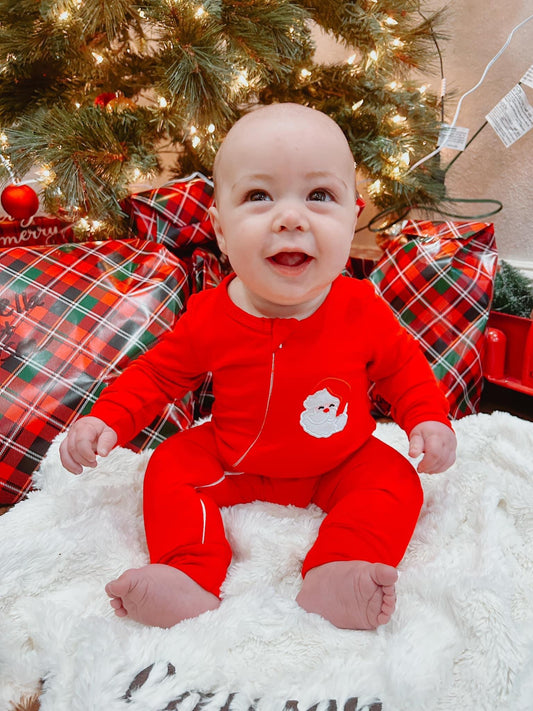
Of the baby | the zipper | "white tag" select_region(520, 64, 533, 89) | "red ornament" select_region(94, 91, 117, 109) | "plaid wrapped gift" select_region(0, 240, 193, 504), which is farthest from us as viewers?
"white tag" select_region(520, 64, 533, 89)

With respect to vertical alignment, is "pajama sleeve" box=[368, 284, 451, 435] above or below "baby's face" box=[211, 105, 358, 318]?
below

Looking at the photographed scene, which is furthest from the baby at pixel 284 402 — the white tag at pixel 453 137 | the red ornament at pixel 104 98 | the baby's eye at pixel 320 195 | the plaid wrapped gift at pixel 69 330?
the white tag at pixel 453 137

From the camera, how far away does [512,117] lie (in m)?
1.40

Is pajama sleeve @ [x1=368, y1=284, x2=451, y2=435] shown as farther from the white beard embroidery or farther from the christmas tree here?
the christmas tree

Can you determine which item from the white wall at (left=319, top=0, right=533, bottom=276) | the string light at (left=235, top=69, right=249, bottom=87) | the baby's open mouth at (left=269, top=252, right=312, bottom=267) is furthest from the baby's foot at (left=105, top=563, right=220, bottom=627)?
the white wall at (left=319, top=0, right=533, bottom=276)

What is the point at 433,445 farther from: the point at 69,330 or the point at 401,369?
the point at 69,330

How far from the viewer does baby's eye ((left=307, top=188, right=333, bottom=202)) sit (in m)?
0.65

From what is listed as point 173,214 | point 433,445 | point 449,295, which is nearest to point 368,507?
point 433,445

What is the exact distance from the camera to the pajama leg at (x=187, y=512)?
659mm

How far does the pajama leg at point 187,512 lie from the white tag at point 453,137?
0.99 m

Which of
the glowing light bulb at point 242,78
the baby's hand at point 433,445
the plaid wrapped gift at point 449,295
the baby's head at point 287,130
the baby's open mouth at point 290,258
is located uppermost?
the baby's head at point 287,130

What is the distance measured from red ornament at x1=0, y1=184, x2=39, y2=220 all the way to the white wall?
3.49 ft

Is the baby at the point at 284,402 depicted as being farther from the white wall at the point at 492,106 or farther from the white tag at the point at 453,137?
the white wall at the point at 492,106

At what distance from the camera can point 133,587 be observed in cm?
59
